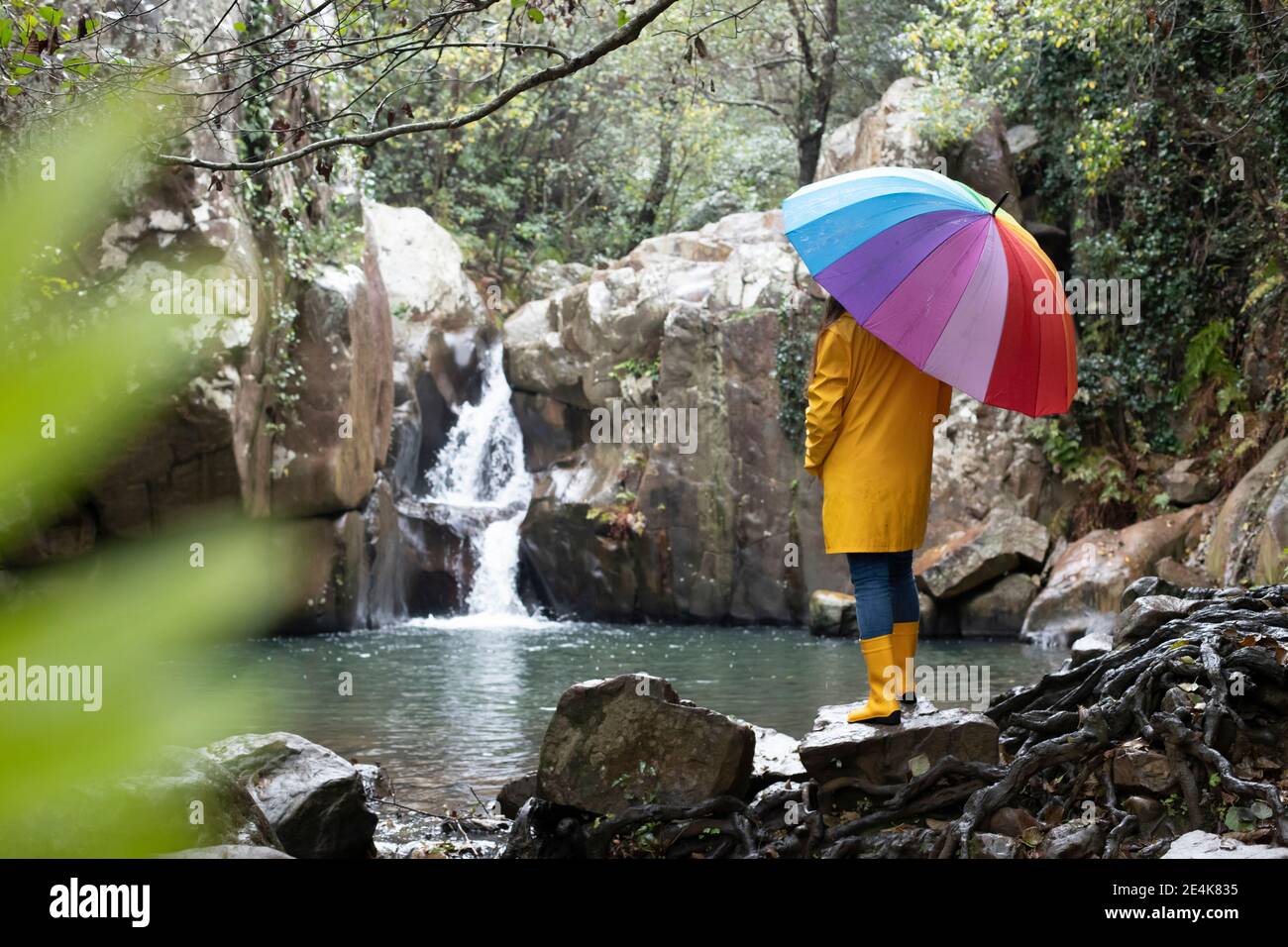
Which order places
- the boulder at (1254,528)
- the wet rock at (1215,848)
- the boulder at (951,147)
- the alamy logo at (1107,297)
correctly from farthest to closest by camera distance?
the boulder at (951,147) → the alamy logo at (1107,297) → the boulder at (1254,528) → the wet rock at (1215,848)

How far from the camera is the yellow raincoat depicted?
17.6 feet

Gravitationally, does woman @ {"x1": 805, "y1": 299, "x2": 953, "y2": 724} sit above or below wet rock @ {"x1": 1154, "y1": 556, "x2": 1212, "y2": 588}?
above

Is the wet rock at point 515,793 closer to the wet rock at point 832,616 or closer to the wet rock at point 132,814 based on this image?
the wet rock at point 132,814

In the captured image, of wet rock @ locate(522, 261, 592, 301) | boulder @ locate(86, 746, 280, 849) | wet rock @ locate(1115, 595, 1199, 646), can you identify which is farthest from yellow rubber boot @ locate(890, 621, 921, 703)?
wet rock @ locate(522, 261, 592, 301)

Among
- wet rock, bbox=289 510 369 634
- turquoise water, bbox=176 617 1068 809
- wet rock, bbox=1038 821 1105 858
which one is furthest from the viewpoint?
wet rock, bbox=289 510 369 634

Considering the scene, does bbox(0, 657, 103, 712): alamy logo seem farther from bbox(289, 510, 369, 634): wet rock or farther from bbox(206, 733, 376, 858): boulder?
bbox(289, 510, 369, 634): wet rock

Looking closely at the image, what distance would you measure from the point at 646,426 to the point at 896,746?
15.9 m

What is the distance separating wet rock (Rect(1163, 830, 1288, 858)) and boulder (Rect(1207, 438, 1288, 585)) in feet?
24.9

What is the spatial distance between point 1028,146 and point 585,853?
59.9 ft

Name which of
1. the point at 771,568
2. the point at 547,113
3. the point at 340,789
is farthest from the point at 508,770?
the point at 547,113

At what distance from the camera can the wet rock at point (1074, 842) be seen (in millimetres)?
4625

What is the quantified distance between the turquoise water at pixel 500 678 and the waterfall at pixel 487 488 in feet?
3.70

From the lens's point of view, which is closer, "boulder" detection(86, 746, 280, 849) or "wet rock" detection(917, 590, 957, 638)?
"boulder" detection(86, 746, 280, 849)
